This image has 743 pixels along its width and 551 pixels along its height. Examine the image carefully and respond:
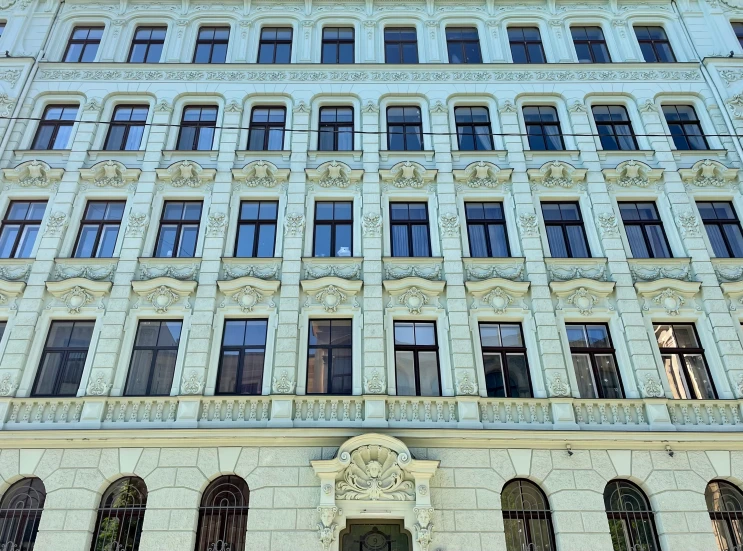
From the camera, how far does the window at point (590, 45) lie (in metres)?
20.3

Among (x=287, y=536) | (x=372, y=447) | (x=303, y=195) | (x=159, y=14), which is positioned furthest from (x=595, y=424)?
(x=159, y=14)

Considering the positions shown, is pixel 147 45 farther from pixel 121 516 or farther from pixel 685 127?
pixel 685 127

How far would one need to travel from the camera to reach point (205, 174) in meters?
17.0

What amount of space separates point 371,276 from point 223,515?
682cm

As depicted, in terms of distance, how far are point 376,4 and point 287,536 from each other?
18.5m

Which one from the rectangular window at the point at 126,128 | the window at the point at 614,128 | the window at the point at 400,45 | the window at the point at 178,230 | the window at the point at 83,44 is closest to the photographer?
the window at the point at 178,230

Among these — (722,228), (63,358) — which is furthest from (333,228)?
(722,228)

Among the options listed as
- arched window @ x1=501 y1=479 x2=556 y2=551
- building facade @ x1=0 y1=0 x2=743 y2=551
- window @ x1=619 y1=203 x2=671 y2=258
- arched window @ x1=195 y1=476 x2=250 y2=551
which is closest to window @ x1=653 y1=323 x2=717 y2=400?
building facade @ x1=0 y1=0 x2=743 y2=551

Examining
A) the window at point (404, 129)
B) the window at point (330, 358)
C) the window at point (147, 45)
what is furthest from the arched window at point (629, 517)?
the window at point (147, 45)

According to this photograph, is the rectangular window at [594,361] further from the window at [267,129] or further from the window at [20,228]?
the window at [20,228]

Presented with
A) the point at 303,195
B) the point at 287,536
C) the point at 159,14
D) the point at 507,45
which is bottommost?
the point at 287,536

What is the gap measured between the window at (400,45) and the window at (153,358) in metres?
12.2

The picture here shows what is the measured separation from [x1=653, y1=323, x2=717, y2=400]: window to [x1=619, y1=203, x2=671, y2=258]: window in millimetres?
2339

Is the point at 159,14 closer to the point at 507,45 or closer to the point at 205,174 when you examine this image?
the point at 205,174
